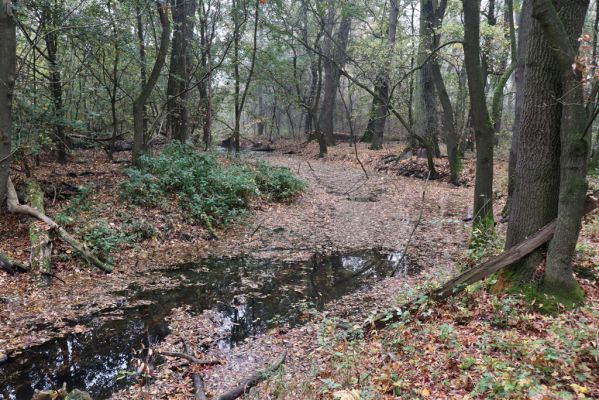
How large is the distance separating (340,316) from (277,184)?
27.4 feet

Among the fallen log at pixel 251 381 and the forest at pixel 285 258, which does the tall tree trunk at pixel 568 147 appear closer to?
the forest at pixel 285 258

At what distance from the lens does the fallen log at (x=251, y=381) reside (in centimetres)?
432

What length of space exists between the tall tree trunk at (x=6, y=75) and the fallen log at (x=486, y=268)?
22.1ft

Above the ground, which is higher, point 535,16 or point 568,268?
point 535,16

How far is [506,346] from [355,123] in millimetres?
33020

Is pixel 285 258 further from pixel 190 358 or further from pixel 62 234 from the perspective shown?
pixel 62 234

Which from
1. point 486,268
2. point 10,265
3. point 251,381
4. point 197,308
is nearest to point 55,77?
point 10,265

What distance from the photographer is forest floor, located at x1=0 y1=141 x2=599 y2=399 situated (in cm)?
366

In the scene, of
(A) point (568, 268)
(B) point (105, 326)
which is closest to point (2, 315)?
(B) point (105, 326)

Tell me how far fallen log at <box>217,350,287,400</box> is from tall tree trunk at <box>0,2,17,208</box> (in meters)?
5.91

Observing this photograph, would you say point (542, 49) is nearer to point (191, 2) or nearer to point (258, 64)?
point (191, 2)

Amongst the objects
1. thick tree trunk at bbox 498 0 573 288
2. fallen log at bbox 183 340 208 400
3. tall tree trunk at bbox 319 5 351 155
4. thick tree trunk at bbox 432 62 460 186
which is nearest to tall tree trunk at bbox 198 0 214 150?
tall tree trunk at bbox 319 5 351 155

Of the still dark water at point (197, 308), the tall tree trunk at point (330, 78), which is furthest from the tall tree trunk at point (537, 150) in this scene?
the tall tree trunk at point (330, 78)

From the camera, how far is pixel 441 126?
2431 centimetres
